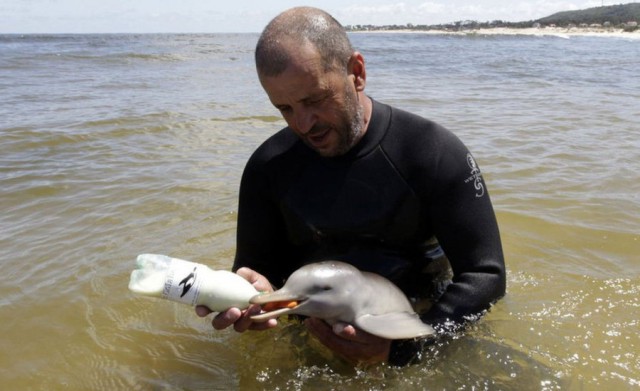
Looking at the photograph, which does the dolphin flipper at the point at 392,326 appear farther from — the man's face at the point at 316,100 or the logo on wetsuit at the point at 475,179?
the man's face at the point at 316,100

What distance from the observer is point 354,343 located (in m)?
2.98

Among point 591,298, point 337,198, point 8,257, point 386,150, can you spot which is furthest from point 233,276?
point 8,257

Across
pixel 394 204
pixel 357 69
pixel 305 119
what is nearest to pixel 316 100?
pixel 305 119

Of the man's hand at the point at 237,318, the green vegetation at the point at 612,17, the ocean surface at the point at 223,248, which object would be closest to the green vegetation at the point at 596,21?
the green vegetation at the point at 612,17

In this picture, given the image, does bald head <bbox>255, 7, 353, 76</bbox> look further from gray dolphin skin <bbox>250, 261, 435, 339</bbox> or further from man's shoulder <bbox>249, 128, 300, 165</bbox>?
gray dolphin skin <bbox>250, 261, 435, 339</bbox>

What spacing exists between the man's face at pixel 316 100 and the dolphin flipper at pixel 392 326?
2.90 ft

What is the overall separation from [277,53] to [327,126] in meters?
0.42

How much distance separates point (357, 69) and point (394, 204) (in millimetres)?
706

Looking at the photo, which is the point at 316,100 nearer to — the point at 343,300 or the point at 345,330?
the point at 343,300

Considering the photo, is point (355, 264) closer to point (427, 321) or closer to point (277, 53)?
point (427, 321)

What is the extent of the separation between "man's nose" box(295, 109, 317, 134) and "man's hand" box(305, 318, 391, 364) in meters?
0.92

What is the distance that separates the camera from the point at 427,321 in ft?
10.3

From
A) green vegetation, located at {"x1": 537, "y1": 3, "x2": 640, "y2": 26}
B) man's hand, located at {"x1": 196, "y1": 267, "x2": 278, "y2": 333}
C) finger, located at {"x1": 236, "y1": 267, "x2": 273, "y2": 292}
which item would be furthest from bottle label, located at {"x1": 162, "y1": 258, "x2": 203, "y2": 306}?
green vegetation, located at {"x1": 537, "y1": 3, "x2": 640, "y2": 26}

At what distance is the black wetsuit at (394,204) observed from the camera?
10.2 feet
